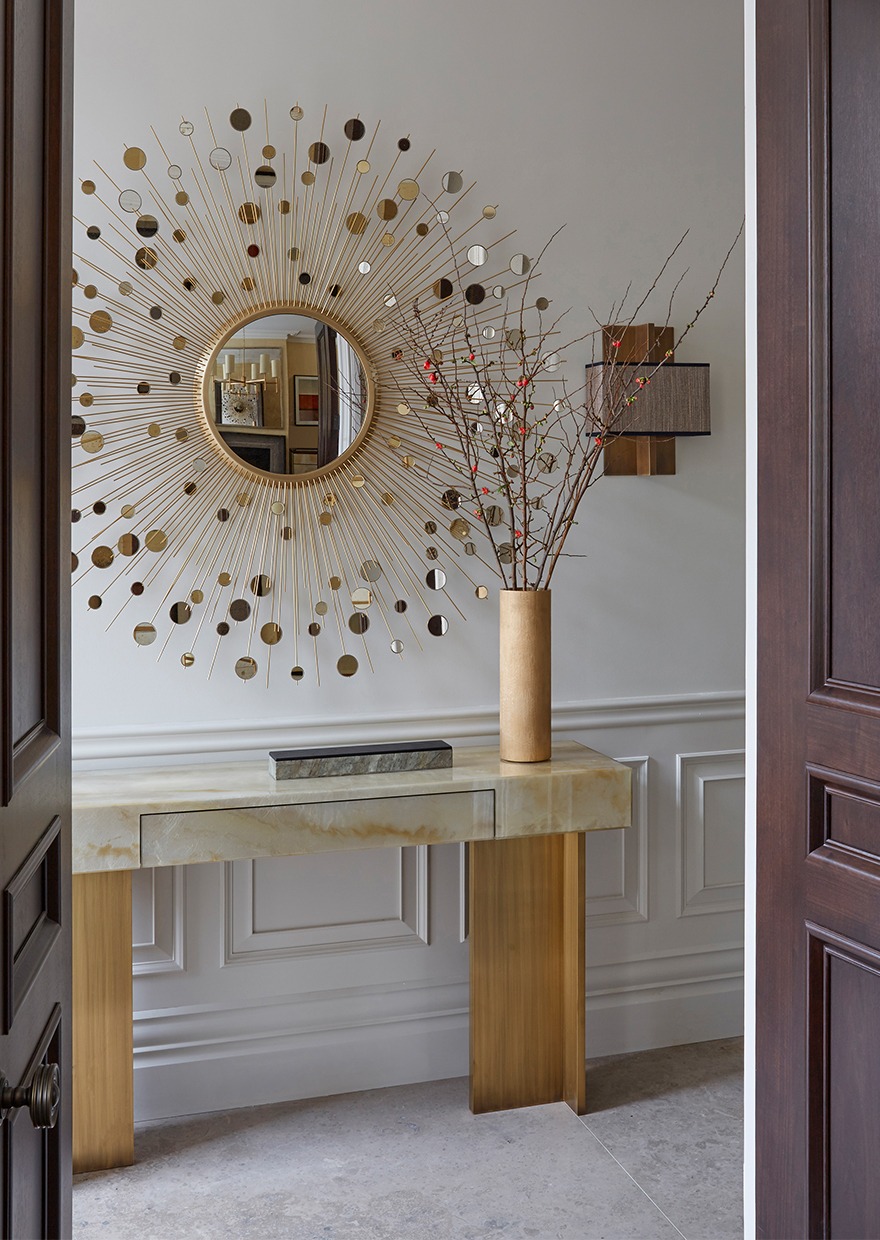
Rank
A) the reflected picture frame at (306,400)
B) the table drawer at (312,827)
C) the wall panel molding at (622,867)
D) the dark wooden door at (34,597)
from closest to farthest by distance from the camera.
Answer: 1. the dark wooden door at (34,597)
2. the table drawer at (312,827)
3. the reflected picture frame at (306,400)
4. the wall panel molding at (622,867)

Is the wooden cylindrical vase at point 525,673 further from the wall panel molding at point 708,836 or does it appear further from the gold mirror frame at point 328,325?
the wall panel molding at point 708,836

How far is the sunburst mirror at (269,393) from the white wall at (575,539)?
0.29 ft

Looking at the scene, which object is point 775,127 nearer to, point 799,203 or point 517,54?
point 799,203

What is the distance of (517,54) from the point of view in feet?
9.55

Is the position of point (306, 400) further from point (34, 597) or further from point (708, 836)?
point (34, 597)

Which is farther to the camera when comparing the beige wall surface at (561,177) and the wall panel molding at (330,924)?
the wall panel molding at (330,924)

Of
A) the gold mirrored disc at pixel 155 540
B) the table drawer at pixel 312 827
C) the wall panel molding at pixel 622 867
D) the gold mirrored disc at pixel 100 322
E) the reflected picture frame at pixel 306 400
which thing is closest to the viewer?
the table drawer at pixel 312 827

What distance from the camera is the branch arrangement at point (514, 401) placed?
9.35ft

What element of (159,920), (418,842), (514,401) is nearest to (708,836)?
(418,842)

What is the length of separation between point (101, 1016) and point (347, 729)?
87 cm

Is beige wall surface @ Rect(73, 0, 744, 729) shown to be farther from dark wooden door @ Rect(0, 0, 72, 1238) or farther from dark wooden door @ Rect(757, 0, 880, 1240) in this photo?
dark wooden door @ Rect(0, 0, 72, 1238)

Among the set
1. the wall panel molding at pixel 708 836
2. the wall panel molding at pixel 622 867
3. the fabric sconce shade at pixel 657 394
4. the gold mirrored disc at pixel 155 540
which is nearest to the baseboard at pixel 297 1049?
the wall panel molding at pixel 622 867

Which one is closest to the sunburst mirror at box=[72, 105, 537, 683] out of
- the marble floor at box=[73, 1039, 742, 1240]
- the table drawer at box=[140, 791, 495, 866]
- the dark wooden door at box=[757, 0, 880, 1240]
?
the table drawer at box=[140, 791, 495, 866]

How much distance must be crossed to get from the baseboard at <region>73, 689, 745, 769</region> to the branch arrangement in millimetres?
385
